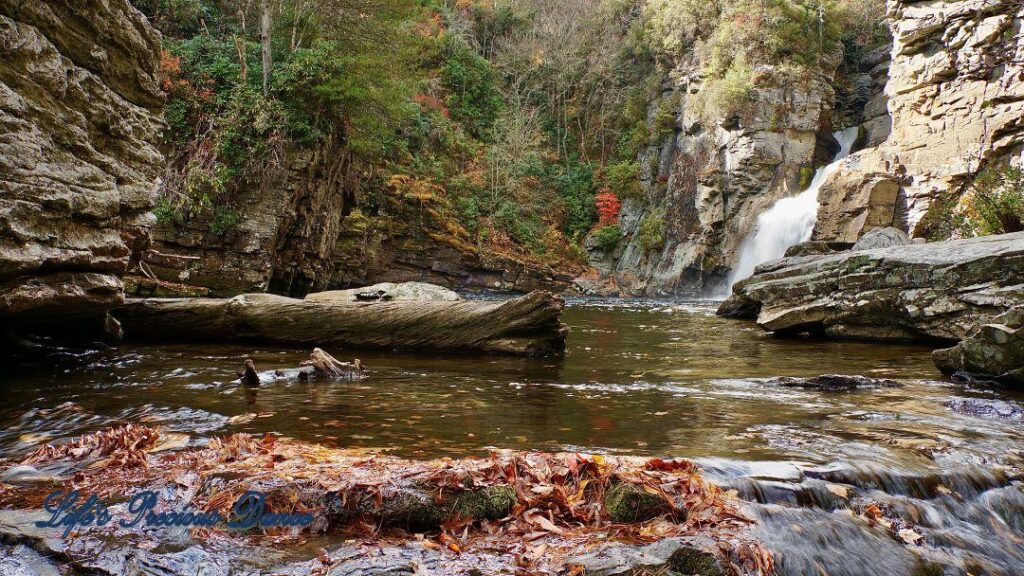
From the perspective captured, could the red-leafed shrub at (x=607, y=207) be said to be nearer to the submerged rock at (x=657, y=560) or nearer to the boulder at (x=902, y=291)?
the boulder at (x=902, y=291)

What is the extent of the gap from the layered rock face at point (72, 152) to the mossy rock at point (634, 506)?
5135mm

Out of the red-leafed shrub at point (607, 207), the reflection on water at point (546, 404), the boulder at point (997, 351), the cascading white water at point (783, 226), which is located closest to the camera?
the reflection on water at point (546, 404)

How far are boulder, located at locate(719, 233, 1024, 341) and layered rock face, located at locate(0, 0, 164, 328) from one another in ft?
33.9

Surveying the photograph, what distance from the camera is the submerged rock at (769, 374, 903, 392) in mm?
5836

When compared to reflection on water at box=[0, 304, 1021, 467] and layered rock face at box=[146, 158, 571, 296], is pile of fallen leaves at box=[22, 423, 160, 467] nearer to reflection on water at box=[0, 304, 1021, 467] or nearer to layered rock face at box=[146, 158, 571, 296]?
reflection on water at box=[0, 304, 1021, 467]

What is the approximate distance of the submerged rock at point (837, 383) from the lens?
584cm

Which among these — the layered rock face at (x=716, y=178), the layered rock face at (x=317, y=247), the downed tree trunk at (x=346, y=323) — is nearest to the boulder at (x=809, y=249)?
the layered rock face at (x=716, y=178)

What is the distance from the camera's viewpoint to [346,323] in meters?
8.47

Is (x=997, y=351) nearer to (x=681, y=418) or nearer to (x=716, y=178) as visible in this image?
(x=681, y=418)

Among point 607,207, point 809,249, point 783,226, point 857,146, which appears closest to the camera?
point 809,249

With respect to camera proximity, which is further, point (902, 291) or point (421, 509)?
point (902, 291)

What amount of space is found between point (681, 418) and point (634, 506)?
2.29m

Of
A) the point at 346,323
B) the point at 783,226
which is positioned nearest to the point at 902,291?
the point at 346,323

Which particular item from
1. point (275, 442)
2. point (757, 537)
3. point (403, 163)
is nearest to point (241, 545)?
point (275, 442)
